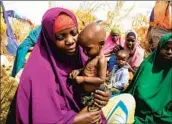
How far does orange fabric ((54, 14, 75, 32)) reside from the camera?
217 centimetres

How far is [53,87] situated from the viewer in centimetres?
220

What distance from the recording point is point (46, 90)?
2.19 m

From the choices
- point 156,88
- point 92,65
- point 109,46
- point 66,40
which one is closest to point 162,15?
point 109,46

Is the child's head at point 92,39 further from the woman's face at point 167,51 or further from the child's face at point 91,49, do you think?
the woman's face at point 167,51

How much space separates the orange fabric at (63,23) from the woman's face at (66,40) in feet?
0.07

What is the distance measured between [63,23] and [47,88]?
0.38 metres

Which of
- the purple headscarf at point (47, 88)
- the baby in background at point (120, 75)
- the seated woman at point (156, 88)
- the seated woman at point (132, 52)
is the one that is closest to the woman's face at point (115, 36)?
the seated woman at point (132, 52)

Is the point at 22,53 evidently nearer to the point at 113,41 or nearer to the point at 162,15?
the point at 113,41

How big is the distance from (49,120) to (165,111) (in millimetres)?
1395

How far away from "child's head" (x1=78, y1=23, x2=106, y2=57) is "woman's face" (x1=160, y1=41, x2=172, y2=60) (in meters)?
1.19

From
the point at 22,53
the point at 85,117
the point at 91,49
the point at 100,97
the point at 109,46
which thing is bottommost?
the point at 109,46

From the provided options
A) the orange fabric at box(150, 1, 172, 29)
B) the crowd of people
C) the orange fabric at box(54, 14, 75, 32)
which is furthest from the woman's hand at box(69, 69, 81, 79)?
the orange fabric at box(150, 1, 172, 29)

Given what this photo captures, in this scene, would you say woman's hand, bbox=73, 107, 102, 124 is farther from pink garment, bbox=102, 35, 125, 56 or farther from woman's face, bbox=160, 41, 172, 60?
pink garment, bbox=102, 35, 125, 56

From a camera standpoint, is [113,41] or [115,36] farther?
[113,41]
